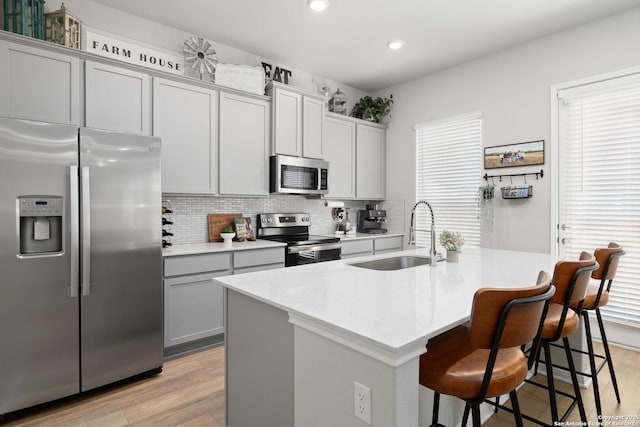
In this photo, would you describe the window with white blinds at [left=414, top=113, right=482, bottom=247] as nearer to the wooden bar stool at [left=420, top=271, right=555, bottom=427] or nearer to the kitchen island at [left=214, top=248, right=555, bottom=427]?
the kitchen island at [left=214, top=248, right=555, bottom=427]

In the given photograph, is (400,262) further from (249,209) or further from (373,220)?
(373,220)

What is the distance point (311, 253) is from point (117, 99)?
223cm

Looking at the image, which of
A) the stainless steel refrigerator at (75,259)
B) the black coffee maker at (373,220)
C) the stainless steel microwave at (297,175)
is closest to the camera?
the stainless steel refrigerator at (75,259)

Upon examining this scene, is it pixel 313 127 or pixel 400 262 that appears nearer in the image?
pixel 400 262

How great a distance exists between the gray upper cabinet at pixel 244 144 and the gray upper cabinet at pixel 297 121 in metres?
0.11

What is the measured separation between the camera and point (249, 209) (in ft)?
13.0

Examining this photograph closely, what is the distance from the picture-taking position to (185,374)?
2.61 m

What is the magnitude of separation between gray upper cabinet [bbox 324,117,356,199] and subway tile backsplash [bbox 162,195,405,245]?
329 mm

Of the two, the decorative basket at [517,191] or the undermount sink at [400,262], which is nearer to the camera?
the undermount sink at [400,262]

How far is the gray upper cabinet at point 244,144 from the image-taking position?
343cm

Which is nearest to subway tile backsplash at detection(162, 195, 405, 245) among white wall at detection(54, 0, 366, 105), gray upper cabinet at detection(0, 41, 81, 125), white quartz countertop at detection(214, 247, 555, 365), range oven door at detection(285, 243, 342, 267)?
range oven door at detection(285, 243, 342, 267)

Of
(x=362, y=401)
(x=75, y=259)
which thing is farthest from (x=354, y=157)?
(x=362, y=401)

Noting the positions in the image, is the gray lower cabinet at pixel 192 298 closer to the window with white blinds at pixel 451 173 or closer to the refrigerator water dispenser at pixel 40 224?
the refrigerator water dispenser at pixel 40 224

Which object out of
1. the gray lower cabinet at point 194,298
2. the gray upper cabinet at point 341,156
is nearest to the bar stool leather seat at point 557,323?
the gray lower cabinet at point 194,298
